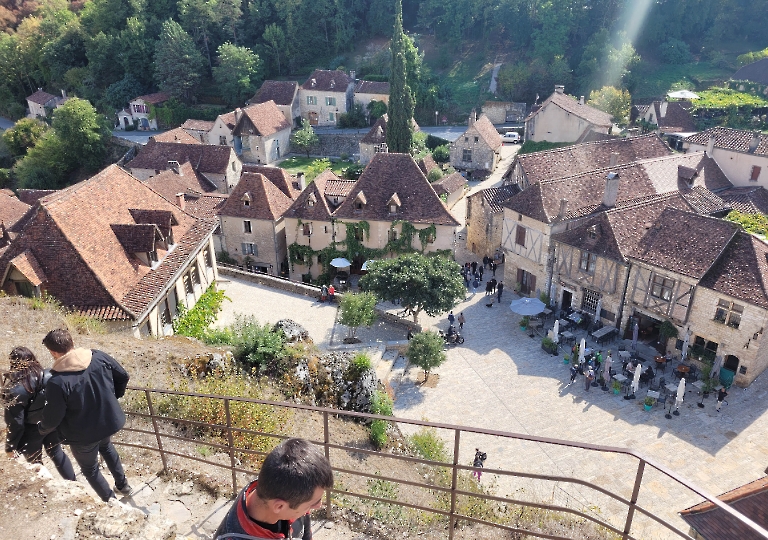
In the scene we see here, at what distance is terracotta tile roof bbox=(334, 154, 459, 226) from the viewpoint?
Answer: 30.5 m

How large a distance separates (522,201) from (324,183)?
37.3 feet

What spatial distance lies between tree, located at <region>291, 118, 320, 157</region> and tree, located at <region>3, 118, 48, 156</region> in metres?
26.2

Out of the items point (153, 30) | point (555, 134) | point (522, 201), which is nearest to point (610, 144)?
point (522, 201)

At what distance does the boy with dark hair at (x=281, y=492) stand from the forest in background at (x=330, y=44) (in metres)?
61.7

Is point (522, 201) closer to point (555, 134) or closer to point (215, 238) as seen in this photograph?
point (215, 238)

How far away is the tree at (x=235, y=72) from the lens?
63188 mm

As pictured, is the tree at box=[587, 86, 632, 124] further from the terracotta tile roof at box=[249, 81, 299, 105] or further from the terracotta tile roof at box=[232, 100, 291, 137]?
the terracotta tile roof at box=[249, 81, 299, 105]

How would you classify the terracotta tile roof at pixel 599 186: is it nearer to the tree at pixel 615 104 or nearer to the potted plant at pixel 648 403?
the potted plant at pixel 648 403

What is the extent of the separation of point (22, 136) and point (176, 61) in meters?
17.4

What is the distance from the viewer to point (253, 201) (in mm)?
32375

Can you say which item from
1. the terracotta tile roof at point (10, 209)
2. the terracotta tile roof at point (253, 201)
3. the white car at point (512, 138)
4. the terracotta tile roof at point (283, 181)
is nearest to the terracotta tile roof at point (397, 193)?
the terracotta tile roof at point (253, 201)

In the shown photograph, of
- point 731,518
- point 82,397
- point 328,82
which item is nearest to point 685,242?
point 731,518

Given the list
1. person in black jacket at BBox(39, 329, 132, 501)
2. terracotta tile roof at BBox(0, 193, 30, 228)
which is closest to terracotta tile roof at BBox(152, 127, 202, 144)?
terracotta tile roof at BBox(0, 193, 30, 228)

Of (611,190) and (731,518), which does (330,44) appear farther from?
(731,518)
